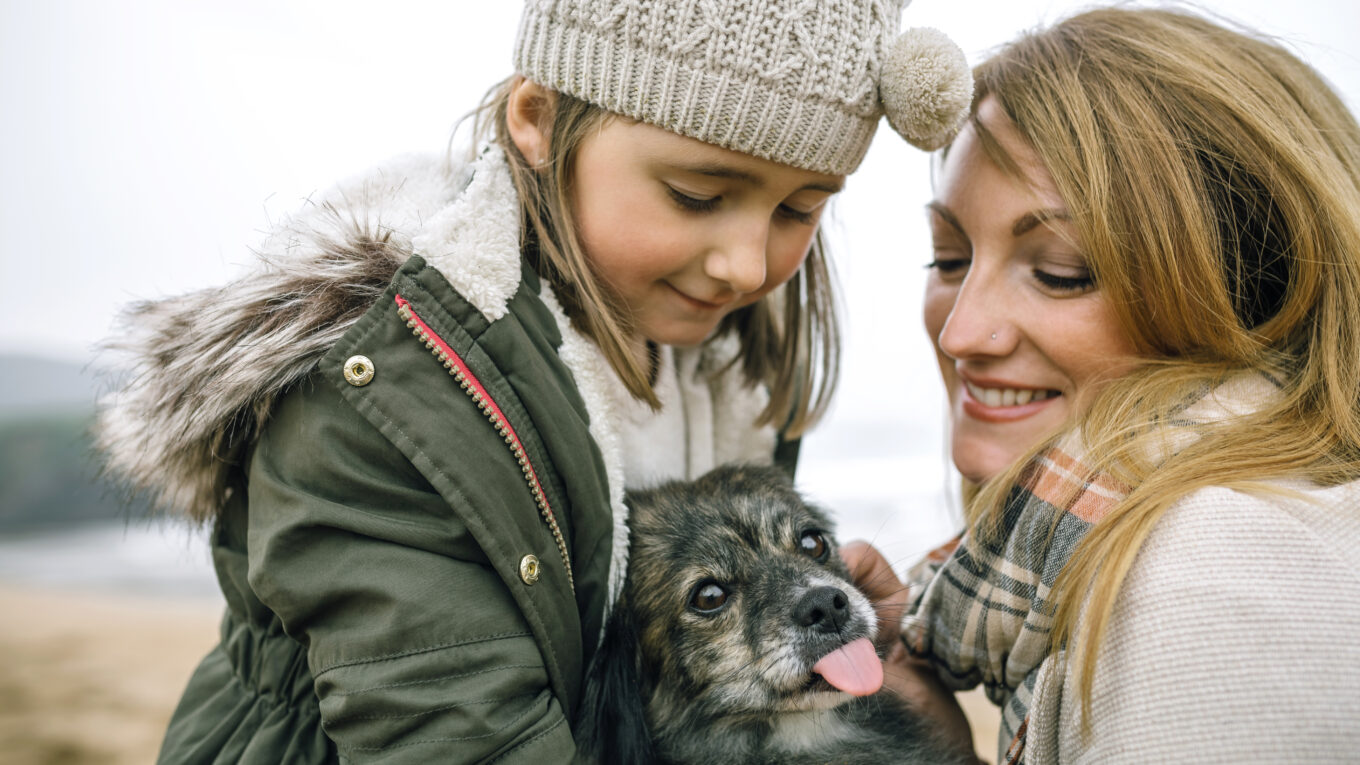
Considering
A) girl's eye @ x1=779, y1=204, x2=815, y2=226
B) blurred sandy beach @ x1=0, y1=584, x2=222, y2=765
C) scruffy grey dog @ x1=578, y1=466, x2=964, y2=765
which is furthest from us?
blurred sandy beach @ x1=0, y1=584, x2=222, y2=765

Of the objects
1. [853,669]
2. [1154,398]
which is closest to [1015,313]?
[1154,398]

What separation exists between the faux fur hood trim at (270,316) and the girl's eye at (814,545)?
Answer: 104cm

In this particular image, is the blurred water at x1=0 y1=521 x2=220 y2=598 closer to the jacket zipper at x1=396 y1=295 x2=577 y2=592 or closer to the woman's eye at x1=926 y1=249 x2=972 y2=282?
the jacket zipper at x1=396 y1=295 x2=577 y2=592

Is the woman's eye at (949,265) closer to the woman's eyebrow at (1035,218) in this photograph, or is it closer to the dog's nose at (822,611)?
the woman's eyebrow at (1035,218)

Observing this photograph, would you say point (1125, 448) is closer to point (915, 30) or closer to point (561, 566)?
point (915, 30)

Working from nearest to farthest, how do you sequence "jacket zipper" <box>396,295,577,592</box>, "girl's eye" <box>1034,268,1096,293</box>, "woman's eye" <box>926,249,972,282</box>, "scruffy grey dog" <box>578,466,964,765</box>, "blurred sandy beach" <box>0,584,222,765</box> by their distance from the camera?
"jacket zipper" <box>396,295,577,592</box> → "scruffy grey dog" <box>578,466,964,765</box> → "girl's eye" <box>1034,268,1096,293</box> → "woman's eye" <box>926,249,972,282</box> → "blurred sandy beach" <box>0,584,222,765</box>

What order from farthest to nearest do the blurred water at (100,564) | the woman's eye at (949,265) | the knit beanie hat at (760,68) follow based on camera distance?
1. the blurred water at (100,564)
2. the woman's eye at (949,265)
3. the knit beanie hat at (760,68)

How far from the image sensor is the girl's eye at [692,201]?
Answer: 1.98 metres

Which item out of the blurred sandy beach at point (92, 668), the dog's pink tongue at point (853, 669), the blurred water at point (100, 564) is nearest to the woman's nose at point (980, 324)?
the dog's pink tongue at point (853, 669)

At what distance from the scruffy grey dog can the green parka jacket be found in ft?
0.47

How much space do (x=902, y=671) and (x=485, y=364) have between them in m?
1.42

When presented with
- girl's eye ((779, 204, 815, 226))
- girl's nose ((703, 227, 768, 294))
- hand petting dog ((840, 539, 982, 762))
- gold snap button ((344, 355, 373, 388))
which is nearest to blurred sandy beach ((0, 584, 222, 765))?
gold snap button ((344, 355, 373, 388))

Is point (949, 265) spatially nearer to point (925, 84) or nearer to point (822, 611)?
point (925, 84)

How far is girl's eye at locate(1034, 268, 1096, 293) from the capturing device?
6.69 ft
